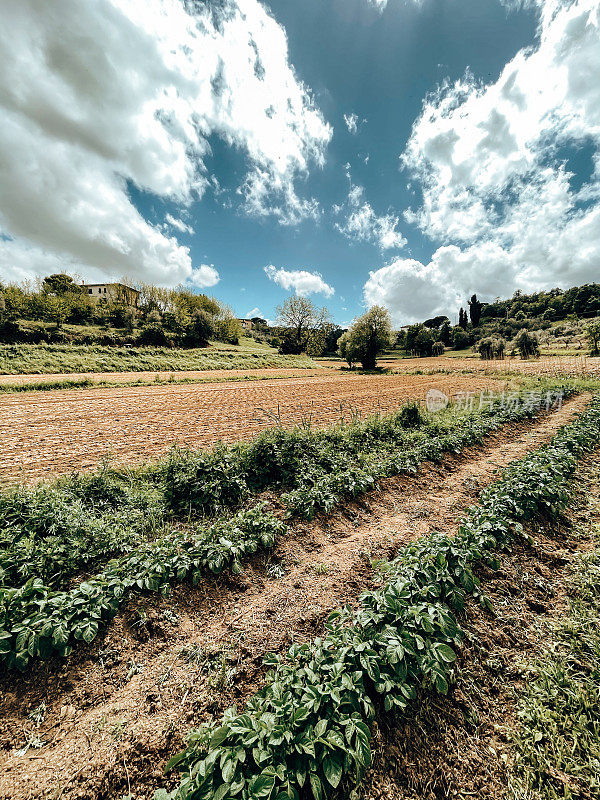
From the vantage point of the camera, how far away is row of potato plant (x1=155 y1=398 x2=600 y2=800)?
7.06 feet

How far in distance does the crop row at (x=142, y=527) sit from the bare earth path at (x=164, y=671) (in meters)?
0.31

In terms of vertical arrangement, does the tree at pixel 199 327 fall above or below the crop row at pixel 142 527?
above

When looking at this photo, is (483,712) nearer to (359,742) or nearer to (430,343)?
(359,742)

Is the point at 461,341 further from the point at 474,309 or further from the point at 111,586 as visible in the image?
the point at 111,586

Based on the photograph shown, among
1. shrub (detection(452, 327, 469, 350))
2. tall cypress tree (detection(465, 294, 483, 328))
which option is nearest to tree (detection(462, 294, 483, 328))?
tall cypress tree (detection(465, 294, 483, 328))

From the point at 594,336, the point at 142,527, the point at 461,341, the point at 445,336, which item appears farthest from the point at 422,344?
the point at 142,527

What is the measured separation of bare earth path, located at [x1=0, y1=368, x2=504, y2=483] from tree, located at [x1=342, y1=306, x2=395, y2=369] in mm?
34482

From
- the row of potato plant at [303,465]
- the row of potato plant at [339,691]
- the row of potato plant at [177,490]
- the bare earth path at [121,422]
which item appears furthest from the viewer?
the bare earth path at [121,422]

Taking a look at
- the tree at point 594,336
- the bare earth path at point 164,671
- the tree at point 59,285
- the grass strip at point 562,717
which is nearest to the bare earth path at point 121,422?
the bare earth path at point 164,671

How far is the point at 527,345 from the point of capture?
158ft

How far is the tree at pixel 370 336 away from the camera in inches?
2044

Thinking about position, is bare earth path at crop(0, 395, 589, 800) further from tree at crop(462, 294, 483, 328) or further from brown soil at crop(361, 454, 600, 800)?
tree at crop(462, 294, 483, 328)

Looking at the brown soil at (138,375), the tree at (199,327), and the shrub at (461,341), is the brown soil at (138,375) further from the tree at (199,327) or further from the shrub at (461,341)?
the shrub at (461,341)

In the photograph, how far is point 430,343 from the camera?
87125 millimetres
